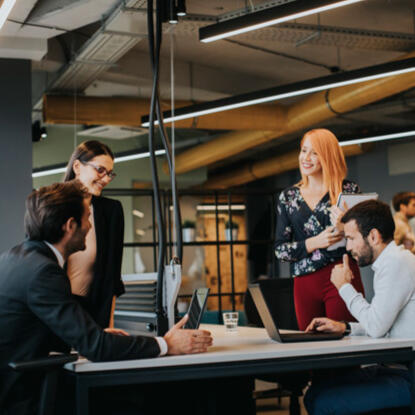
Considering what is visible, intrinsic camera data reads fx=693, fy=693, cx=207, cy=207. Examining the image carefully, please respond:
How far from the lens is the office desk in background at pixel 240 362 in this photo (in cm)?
179

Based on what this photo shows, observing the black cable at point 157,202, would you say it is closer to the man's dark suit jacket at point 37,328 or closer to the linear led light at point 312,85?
the man's dark suit jacket at point 37,328

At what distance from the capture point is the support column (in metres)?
5.79

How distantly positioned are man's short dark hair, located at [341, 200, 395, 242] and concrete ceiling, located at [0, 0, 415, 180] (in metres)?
3.02

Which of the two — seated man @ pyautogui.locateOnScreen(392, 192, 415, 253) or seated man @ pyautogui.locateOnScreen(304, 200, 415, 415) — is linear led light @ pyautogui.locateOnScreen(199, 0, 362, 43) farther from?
seated man @ pyautogui.locateOnScreen(392, 192, 415, 253)

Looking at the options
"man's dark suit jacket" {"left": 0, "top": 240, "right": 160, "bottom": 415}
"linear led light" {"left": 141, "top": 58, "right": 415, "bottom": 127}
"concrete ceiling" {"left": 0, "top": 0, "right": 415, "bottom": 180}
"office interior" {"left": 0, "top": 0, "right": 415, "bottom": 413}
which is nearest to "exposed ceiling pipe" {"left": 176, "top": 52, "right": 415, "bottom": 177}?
"office interior" {"left": 0, "top": 0, "right": 415, "bottom": 413}

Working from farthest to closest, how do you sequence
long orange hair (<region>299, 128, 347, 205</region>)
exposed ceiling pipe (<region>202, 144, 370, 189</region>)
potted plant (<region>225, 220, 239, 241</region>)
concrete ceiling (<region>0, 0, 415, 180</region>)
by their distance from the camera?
exposed ceiling pipe (<region>202, 144, 370, 189</region>)
potted plant (<region>225, 220, 239, 241</region>)
concrete ceiling (<region>0, 0, 415, 180</region>)
long orange hair (<region>299, 128, 347, 205</region>)

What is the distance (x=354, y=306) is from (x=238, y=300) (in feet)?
42.4

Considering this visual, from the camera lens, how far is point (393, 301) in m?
2.26

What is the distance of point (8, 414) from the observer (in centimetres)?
183

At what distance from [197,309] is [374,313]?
59cm

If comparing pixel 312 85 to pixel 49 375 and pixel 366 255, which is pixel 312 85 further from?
pixel 49 375

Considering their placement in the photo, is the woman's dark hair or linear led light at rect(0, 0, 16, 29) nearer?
the woman's dark hair

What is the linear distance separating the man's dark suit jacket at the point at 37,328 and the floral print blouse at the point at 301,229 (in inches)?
48.4

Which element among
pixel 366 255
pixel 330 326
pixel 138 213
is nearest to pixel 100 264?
pixel 330 326
